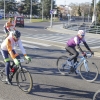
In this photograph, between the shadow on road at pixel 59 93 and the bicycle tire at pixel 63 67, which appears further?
the bicycle tire at pixel 63 67

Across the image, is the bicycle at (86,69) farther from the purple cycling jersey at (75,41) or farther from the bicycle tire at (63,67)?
the purple cycling jersey at (75,41)

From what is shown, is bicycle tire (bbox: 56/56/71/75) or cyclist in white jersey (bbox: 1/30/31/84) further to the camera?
bicycle tire (bbox: 56/56/71/75)

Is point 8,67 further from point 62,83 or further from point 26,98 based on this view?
point 62,83

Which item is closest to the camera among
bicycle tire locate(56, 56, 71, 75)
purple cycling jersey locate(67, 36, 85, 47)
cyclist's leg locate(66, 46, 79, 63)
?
purple cycling jersey locate(67, 36, 85, 47)

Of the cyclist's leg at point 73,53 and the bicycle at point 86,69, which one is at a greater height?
the cyclist's leg at point 73,53

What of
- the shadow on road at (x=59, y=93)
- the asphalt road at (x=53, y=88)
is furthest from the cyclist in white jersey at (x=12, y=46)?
the shadow on road at (x=59, y=93)

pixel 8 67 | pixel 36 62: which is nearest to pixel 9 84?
pixel 8 67

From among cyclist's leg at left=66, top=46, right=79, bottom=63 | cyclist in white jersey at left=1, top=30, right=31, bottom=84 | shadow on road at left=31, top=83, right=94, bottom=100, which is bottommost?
shadow on road at left=31, top=83, right=94, bottom=100

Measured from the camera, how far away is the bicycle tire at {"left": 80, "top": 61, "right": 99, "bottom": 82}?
7784 mm

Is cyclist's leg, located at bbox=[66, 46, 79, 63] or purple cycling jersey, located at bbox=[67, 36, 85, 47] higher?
purple cycling jersey, located at bbox=[67, 36, 85, 47]

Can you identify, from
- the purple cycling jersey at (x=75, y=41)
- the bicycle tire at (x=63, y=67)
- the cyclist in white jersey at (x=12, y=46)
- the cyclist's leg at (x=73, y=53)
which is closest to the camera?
the cyclist in white jersey at (x=12, y=46)

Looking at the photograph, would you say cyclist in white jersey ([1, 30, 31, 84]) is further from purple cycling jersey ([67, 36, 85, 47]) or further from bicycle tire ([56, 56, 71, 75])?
bicycle tire ([56, 56, 71, 75])

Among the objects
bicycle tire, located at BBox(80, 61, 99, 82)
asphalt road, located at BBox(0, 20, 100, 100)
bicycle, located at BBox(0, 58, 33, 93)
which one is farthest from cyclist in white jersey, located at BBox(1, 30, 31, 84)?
bicycle tire, located at BBox(80, 61, 99, 82)

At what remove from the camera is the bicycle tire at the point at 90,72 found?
7.78m
